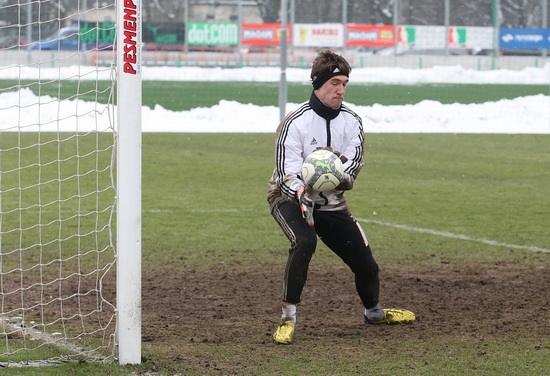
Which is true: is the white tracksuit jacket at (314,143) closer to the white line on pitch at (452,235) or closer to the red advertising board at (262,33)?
the white line on pitch at (452,235)

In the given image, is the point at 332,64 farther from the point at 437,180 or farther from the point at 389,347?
the point at 437,180

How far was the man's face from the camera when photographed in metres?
7.20

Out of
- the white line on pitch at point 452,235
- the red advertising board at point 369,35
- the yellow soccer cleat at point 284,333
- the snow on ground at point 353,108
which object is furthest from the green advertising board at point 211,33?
the yellow soccer cleat at point 284,333

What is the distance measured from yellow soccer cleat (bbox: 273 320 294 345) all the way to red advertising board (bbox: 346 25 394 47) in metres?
25.7

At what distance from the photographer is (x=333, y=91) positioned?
720 centimetres

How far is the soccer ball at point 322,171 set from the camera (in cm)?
691

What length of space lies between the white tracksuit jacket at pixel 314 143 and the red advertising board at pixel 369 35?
25.2 metres

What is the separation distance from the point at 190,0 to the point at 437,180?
15.7 m

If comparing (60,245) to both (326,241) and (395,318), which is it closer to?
(326,241)

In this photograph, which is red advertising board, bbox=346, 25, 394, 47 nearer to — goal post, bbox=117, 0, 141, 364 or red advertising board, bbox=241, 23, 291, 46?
red advertising board, bbox=241, 23, 291, 46

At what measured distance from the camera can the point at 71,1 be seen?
87.2 ft

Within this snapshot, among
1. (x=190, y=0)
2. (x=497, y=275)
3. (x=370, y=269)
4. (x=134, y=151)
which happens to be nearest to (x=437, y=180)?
(x=497, y=275)

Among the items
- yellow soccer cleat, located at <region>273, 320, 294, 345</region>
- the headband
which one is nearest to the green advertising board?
the headband

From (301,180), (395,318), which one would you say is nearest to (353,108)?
(395,318)
